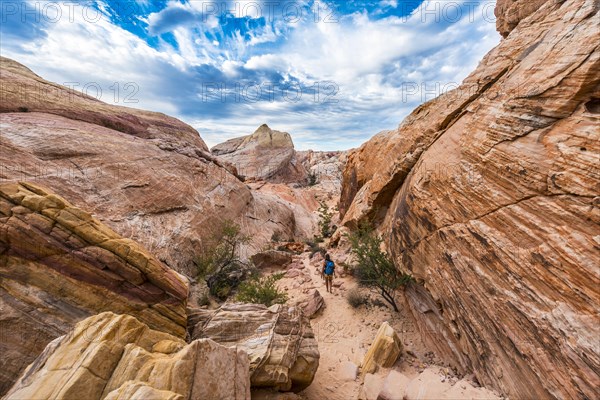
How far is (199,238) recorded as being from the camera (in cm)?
1642

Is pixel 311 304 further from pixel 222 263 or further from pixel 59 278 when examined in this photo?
pixel 59 278

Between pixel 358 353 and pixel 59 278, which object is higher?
pixel 59 278

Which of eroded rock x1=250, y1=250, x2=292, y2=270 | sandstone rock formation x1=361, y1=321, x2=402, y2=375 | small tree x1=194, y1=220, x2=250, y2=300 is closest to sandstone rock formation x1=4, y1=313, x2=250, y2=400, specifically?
sandstone rock formation x1=361, y1=321, x2=402, y2=375

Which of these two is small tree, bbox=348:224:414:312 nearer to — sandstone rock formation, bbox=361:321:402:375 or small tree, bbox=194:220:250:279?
sandstone rock formation, bbox=361:321:402:375

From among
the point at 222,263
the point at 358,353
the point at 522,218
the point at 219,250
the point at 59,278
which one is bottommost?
the point at 358,353

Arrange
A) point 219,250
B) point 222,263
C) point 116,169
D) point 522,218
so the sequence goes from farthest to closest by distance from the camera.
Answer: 1. point 219,250
2. point 116,169
3. point 222,263
4. point 522,218

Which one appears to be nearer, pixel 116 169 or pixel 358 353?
pixel 358 353

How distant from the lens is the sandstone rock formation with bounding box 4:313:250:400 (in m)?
3.48

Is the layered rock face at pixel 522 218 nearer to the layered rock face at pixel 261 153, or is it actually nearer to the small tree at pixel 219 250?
the small tree at pixel 219 250

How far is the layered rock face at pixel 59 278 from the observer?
532 centimetres

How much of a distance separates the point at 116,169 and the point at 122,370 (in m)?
15.1

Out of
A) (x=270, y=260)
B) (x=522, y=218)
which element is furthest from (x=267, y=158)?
(x=522, y=218)

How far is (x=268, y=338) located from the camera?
657 centimetres

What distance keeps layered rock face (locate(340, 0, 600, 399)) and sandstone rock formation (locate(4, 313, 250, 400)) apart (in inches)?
219
